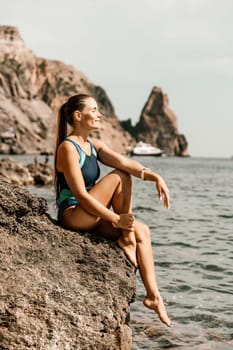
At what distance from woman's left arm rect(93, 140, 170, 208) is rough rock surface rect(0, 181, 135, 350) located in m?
0.80

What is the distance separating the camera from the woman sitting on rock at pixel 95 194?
5.27 meters

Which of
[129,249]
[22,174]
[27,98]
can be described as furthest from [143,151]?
[129,249]

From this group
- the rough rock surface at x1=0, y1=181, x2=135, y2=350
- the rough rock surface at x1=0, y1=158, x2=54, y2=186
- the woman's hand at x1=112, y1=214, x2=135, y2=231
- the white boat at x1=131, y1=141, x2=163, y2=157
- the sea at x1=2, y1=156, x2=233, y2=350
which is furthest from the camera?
the white boat at x1=131, y1=141, x2=163, y2=157

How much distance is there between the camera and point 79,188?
17.3 feet

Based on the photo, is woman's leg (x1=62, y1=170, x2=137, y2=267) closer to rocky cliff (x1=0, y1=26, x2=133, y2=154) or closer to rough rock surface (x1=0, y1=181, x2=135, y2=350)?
rough rock surface (x1=0, y1=181, x2=135, y2=350)

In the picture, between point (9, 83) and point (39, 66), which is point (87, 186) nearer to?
point (9, 83)

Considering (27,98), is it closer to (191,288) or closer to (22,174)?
(22,174)

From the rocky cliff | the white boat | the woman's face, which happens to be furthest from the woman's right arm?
the white boat

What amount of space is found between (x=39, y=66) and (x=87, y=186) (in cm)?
19129

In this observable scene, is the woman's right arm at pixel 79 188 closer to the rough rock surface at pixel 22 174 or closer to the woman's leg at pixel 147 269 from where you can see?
the woman's leg at pixel 147 269

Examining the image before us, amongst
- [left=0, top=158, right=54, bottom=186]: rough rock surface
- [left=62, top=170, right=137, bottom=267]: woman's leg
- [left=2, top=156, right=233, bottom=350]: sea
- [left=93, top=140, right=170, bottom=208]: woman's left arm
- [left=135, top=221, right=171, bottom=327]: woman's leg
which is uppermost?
[left=93, top=140, right=170, bottom=208]: woman's left arm

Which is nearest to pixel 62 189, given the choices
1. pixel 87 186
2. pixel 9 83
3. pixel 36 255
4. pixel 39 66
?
pixel 87 186

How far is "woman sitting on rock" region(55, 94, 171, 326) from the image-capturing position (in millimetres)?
5270

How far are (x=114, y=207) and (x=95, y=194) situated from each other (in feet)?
0.80
